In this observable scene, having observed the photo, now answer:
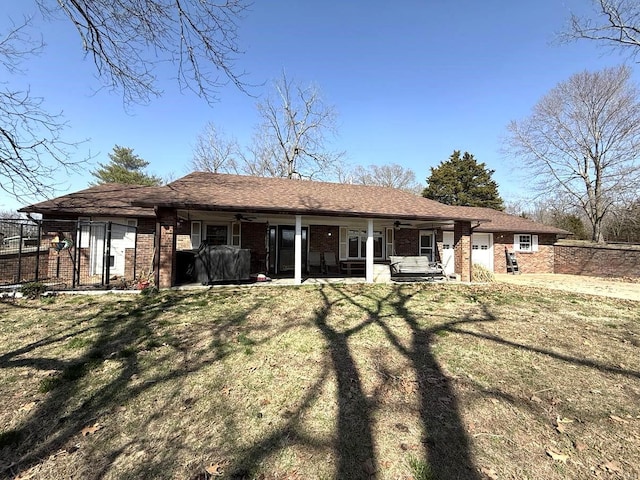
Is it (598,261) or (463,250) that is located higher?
(463,250)

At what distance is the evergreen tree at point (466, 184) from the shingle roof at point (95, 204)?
91.8ft

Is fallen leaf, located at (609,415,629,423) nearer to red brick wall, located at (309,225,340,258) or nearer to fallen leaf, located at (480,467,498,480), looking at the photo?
fallen leaf, located at (480,467,498,480)

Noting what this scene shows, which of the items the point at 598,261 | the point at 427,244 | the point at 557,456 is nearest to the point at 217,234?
the point at 427,244

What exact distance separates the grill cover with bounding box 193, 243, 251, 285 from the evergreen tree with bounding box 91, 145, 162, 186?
24828 millimetres

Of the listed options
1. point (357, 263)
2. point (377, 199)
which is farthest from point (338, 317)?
→ point (377, 199)

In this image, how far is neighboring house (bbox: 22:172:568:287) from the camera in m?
9.98

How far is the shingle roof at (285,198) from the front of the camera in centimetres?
982

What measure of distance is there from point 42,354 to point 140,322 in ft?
5.25

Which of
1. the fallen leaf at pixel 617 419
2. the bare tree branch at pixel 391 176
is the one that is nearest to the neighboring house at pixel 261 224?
the fallen leaf at pixel 617 419

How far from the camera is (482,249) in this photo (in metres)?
17.6

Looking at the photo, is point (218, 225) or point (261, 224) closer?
point (218, 225)

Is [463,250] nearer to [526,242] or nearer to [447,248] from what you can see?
[447,248]

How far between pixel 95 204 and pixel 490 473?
14504 mm

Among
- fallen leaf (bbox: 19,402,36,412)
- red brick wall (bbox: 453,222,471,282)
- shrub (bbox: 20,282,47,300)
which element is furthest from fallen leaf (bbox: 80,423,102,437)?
red brick wall (bbox: 453,222,471,282)
